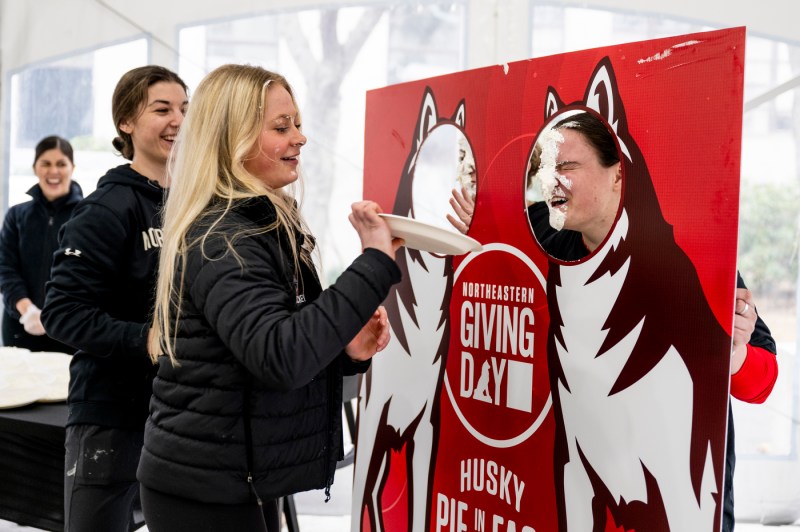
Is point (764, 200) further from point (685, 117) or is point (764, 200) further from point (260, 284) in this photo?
point (260, 284)

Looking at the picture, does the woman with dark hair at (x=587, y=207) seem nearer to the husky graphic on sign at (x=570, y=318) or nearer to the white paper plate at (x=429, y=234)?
the husky graphic on sign at (x=570, y=318)

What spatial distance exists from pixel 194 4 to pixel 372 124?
2255mm

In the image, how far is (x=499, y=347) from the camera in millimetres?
1705

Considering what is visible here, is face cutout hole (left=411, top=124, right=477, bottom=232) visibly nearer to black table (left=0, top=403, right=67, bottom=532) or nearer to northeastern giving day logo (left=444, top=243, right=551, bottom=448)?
northeastern giving day logo (left=444, top=243, right=551, bottom=448)

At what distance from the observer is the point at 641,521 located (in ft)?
4.63

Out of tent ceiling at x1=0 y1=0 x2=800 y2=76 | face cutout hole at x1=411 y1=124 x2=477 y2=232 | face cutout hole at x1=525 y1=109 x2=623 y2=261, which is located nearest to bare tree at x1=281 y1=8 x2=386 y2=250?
tent ceiling at x1=0 y1=0 x2=800 y2=76

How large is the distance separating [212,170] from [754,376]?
1.12 meters

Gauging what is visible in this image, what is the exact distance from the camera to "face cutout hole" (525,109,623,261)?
1458 millimetres

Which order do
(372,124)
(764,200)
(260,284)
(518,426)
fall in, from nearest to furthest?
1. (260,284)
2. (518,426)
3. (372,124)
4. (764,200)

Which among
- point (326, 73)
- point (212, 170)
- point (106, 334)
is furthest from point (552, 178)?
point (326, 73)

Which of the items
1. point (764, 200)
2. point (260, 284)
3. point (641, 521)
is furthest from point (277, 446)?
point (764, 200)

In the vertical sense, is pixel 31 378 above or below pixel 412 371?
below

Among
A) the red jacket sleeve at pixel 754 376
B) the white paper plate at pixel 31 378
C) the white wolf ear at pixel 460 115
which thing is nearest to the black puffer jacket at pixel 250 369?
the white wolf ear at pixel 460 115

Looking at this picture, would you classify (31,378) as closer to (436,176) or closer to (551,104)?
(436,176)
